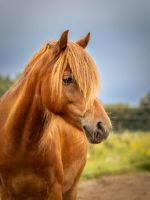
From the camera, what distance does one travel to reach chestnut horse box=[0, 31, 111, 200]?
4.57m

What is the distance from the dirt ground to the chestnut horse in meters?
2.60

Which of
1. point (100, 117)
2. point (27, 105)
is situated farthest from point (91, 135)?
point (27, 105)

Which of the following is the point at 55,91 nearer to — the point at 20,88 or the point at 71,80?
the point at 71,80

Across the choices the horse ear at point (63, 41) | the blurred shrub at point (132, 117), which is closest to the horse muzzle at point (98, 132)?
the horse ear at point (63, 41)

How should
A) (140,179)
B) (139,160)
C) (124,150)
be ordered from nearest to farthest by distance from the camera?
(140,179), (139,160), (124,150)

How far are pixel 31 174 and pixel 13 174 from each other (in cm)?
18

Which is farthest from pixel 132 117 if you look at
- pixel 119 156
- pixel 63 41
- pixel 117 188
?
pixel 63 41

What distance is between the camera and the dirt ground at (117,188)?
8313 millimetres

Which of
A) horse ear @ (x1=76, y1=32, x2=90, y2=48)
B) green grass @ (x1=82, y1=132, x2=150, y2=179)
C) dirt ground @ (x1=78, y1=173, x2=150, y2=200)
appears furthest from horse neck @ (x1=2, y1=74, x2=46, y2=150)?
green grass @ (x1=82, y1=132, x2=150, y2=179)

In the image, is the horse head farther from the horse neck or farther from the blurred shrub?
the blurred shrub

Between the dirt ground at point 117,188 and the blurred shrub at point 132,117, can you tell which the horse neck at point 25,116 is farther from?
the blurred shrub at point 132,117

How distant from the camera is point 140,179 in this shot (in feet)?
31.9

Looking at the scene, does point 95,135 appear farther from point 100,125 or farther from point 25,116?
point 25,116

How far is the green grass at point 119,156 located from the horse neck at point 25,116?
4.89 m
